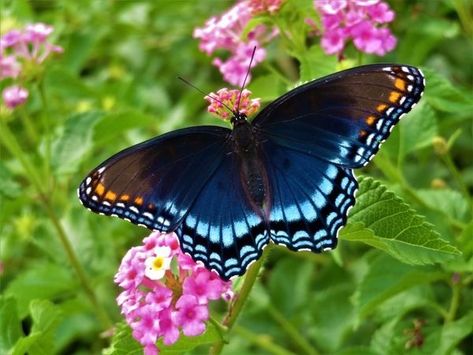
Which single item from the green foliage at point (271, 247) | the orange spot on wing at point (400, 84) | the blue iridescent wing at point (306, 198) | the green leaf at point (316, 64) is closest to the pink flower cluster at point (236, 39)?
the green foliage at point (271, 247)

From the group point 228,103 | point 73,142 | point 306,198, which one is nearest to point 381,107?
point 306,198

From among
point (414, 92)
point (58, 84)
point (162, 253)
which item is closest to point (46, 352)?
point (162, 253)

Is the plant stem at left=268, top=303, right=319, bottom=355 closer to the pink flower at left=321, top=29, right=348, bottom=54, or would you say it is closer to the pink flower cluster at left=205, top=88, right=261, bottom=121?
the pink flower at left=321, top=29, right=348, bottom=54

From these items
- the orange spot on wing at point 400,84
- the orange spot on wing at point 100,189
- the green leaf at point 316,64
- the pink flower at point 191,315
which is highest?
the green leaf at point 316,64

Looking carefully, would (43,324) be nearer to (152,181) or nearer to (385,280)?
(152,181)

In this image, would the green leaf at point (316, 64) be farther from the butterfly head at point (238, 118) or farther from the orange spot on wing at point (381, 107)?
the orange spot on wing at point (381, 107)

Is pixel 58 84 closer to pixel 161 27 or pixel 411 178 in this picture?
pixel 161 27

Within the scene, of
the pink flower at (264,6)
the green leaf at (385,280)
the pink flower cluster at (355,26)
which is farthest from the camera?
the pink flower cluster at (355,26)
